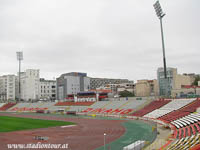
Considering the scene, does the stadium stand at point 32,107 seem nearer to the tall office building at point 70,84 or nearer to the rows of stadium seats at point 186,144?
the tall office building at point 70,84

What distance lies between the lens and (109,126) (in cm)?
4169

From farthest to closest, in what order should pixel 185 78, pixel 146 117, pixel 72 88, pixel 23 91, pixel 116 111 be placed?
1. pixel 23 91
2. pixel 72 88
3. pixel 185 78
4. pixel 116 111
5. pixel 146 117

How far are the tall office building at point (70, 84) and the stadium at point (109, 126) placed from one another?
124ft

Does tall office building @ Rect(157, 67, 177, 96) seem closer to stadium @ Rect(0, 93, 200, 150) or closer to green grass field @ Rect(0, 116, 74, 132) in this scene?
stadium @ Rect(0, 93, 200, 150)

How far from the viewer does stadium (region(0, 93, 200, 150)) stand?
26.0 meters

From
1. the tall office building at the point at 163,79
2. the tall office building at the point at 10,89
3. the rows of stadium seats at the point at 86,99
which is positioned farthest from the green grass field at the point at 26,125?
the tall office building at the point at 10,89

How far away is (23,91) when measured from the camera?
156 m

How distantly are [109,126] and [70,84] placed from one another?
3942 inches

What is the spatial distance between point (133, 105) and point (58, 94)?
277 ft

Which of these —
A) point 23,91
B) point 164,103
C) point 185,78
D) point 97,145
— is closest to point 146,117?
point 164,103

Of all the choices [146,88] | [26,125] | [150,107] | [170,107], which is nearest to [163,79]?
[146,88]

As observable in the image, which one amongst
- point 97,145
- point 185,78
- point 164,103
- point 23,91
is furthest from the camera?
point 23,91

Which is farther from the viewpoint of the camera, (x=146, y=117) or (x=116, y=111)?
(x=116, y=111)

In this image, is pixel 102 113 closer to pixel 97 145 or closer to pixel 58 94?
pixel 97 145
